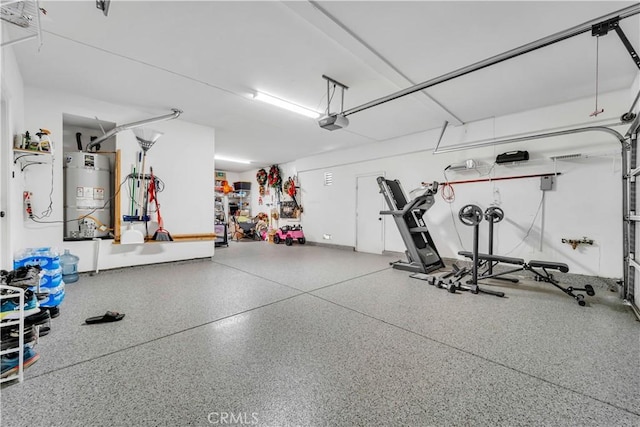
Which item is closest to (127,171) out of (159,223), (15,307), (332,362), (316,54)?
(159,223)

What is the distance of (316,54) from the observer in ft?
9.86

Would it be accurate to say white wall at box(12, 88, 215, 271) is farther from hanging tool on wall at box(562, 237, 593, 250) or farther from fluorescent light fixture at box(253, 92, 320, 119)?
hanging tool on wall at box(562, 237, 593, 250)

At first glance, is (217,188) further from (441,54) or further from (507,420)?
(507,420)

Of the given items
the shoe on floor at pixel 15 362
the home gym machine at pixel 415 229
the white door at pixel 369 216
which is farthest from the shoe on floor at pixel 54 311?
the white door at pixel 369 216

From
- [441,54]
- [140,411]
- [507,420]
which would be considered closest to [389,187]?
[441,54]

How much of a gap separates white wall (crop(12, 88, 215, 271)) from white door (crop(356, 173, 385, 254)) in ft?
12.8

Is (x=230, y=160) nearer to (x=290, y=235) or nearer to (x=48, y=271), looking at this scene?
(x=290, y=235)

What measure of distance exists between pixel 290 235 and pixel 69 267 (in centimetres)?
545

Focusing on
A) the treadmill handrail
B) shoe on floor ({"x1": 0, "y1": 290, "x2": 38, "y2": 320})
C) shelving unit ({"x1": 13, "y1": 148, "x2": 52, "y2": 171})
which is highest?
shelving unit ({"x1": 13, "y1": 148, "x2": 52, "y2": 171})

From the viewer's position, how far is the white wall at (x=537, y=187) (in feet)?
12.4

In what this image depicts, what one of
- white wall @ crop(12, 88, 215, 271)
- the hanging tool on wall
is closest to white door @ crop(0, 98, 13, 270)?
white wall @ crop(12, 88, 215, 271)

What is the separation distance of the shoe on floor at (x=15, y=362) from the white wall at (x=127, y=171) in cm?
Answer: 220

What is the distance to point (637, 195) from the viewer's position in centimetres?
291

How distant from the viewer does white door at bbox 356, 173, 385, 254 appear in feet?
22.0
